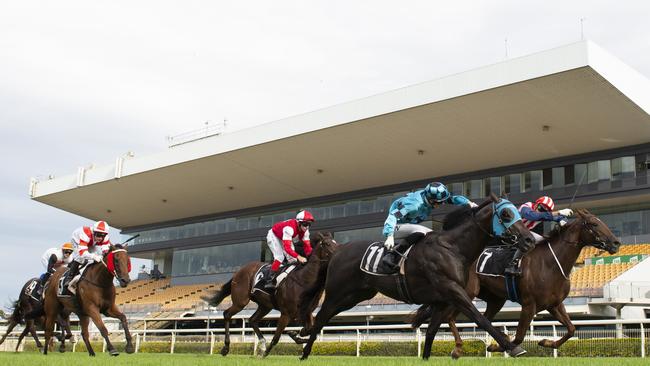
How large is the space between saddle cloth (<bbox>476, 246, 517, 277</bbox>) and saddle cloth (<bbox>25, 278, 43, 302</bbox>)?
805cm

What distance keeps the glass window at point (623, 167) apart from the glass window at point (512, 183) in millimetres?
3477

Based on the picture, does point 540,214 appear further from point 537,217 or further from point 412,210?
point 412,210

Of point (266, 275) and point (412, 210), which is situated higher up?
point (412, 210)

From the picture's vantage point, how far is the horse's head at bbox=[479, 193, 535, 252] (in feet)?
20.4

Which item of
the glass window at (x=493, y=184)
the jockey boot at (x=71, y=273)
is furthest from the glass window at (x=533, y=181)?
the jockey boot at (x=71, y=273)

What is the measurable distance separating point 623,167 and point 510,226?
63.6ft

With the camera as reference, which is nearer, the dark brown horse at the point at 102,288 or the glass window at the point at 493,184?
the dark brown horse at the point at 102,288

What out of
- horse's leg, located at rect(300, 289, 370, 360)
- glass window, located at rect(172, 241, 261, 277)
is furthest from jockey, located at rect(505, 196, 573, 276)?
glass window, located at rect(172, 241, 261, 277)

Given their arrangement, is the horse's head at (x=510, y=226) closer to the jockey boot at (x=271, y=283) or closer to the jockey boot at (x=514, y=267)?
the jockey boot at (x=514, y=267)

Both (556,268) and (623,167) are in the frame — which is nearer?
(556,268)

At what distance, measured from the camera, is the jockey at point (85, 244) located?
10234 millimetres

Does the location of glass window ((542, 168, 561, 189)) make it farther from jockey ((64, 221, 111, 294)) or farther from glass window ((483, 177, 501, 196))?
jockey ((64, 221, 111, 294))

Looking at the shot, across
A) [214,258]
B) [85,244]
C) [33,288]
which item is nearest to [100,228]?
[85,244]

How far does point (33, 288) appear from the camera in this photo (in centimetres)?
1293
